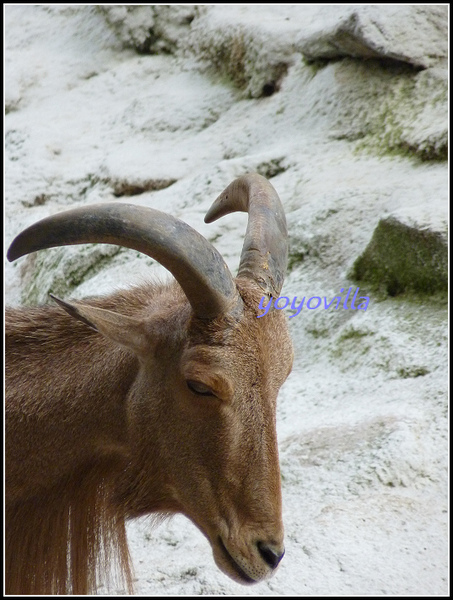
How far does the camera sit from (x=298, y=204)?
746 cm

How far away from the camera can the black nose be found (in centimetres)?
334

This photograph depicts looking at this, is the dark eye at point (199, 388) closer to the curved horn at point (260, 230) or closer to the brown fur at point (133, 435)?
the brown fur at point (133, 435)

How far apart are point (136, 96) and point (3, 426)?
7631 mm

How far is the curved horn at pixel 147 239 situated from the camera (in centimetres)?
331

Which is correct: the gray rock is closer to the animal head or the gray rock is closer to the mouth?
the animal head

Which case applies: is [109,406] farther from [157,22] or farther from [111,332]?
[157,22]

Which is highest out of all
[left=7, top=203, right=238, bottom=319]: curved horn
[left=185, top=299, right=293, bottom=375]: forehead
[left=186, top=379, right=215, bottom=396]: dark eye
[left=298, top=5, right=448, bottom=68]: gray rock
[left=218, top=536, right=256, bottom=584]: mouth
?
[left=7, top=203, right=238, bottom=319]: curved horn

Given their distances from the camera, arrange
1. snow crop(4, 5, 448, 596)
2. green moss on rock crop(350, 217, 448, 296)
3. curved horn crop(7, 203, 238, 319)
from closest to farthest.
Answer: curved horn crop(7, 203, 238, 319)
snow crop(4, 5, 448, 596)
green moss on rock crop(350, 217, 448, 296)

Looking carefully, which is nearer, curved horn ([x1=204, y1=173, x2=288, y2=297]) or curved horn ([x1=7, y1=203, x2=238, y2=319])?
curved horn ([x1=7, y1=203, x2=238, y2=319])

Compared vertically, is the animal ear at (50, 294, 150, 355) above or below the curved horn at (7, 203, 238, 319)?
below

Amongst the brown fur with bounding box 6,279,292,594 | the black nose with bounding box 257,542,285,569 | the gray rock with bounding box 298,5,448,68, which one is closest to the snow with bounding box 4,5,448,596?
the gray rock with bounding box 298,5,448,68

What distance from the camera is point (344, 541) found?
4566mm

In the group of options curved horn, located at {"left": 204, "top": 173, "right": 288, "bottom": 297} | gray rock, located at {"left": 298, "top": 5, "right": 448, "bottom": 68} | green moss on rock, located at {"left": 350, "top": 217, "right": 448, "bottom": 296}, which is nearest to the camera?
curved horn, located at {"left": 204, "top": 173, "right": 288, "bottom": 297}

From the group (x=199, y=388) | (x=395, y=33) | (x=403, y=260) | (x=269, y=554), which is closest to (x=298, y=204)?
(x=403, y=260)
